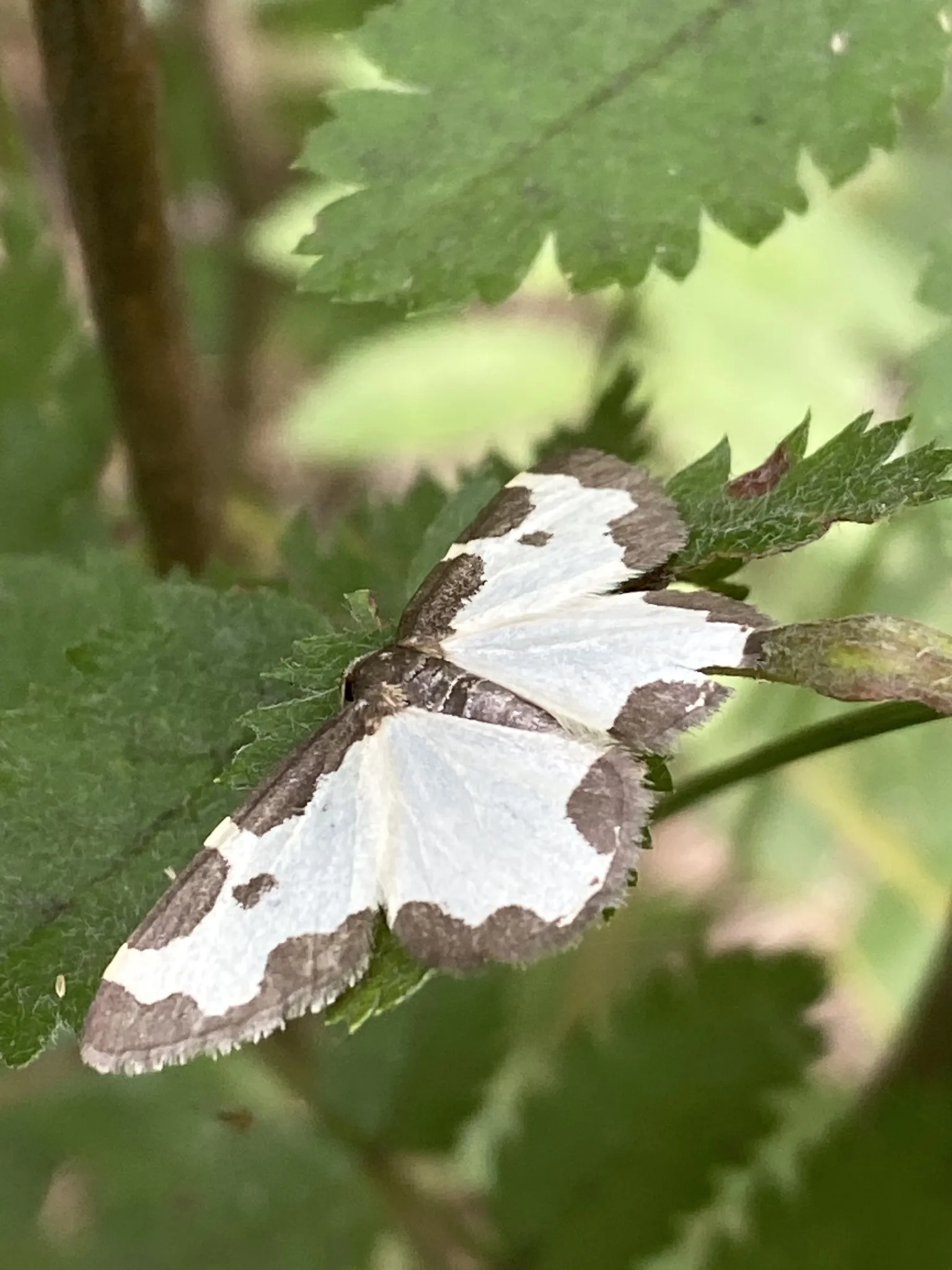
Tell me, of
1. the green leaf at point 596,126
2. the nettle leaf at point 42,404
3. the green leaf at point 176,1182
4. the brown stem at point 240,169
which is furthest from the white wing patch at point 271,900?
the brown stem at point 240,169

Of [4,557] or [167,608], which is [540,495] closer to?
[167,608]

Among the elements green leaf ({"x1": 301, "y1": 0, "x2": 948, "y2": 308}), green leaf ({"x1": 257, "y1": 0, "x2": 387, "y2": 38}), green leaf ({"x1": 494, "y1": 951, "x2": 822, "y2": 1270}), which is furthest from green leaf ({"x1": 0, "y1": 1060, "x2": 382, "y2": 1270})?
green leaf ({"x1": 257, "y1": 0, "x2": 387, "y2": 38})

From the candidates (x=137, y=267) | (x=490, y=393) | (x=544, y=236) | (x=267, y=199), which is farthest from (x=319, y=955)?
(x=267, y=199)

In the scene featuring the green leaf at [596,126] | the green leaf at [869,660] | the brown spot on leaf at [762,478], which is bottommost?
the green leaf at [869,660]

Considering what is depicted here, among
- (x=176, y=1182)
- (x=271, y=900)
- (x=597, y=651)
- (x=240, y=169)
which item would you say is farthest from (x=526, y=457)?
(x=271, y=900)

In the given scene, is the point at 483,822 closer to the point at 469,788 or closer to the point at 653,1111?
the point at 469,788

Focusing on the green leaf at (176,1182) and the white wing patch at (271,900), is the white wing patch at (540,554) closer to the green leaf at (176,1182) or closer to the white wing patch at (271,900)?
the white wing patch at (271,900)
